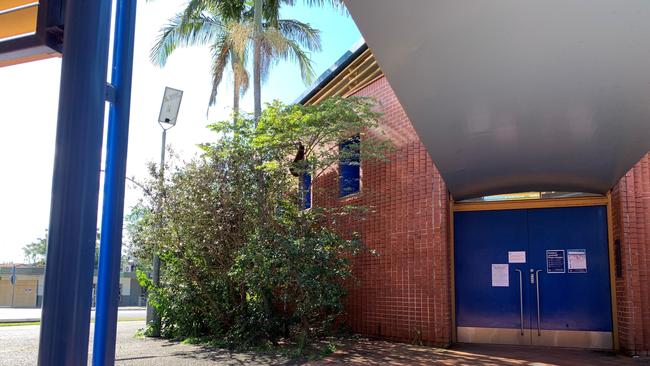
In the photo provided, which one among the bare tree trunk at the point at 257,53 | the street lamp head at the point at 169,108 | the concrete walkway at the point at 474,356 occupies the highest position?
the bare tree trunk at the point at 257,53

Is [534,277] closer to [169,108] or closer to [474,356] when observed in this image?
[474,356]

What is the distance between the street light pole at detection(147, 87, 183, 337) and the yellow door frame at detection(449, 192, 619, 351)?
599 centimetres

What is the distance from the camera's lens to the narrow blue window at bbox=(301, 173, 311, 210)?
35.8 ft

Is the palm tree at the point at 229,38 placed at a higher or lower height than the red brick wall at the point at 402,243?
higher

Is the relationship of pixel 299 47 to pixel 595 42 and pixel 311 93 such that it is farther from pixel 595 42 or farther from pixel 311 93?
pixel 595 42

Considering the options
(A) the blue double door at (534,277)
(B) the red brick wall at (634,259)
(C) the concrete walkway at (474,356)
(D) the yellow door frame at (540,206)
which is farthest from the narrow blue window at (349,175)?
(B) the red brick wall at (634,259)

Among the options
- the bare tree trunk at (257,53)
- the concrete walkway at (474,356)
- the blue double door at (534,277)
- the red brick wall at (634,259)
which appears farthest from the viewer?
the bare tree trunk at (257,53)

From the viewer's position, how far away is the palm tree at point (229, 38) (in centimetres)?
1800

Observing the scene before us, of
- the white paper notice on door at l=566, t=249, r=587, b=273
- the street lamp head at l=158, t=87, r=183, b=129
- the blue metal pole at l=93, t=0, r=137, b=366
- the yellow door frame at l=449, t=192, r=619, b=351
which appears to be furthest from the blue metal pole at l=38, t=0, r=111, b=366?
the street lamp head at l=158, t=87, r=183, b=129

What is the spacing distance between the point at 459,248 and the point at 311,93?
7.02 metres

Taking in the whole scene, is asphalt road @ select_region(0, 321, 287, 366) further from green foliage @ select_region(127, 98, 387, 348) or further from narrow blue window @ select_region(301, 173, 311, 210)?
narrow blue window @ select_region(301, 173, 311, 210)

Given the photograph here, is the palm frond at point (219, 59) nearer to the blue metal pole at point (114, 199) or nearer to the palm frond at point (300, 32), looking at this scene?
the palm frond at point (300, 32)

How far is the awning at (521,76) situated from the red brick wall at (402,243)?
2.32m

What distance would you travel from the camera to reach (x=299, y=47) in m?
19.3
